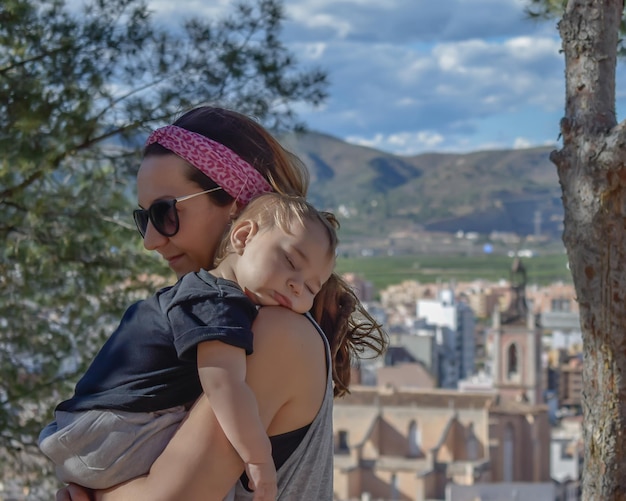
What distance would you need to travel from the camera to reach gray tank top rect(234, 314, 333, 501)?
4.06 ft

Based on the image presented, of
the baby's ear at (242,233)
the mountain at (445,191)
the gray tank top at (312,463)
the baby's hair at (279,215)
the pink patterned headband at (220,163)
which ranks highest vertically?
the mountain at (445,191)

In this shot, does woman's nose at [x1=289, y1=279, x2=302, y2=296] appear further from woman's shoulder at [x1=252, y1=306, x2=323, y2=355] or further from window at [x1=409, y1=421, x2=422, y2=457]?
window at [x1=409, y1=421, x2=422, y2=457]

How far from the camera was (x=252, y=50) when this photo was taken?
190 inches

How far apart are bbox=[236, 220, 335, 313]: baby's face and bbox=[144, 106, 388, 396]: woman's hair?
0.12 m

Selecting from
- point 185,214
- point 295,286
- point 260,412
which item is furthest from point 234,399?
point 185,214

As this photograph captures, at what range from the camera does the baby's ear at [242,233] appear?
4.10ft

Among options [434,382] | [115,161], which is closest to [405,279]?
[434,382]

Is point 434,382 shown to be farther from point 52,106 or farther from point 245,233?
point 245,233

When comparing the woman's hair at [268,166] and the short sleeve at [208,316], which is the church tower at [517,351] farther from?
the short sleeve at [208,316]

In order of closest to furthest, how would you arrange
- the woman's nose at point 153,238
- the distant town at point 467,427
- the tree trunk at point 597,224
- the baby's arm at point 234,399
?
the baby's arm at point 234,399
the woman's nose at point 153,238
the tree trunk at point 597,224
the distant town at point 467,427

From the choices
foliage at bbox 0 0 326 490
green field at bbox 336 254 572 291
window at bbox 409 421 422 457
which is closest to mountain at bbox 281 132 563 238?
green field at bbox 336 254 572 291

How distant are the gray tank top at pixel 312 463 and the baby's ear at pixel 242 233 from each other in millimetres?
122

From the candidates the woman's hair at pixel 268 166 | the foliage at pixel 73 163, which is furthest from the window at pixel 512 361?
the woman's hair at pixel 268 166

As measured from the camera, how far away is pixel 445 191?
111250mm
